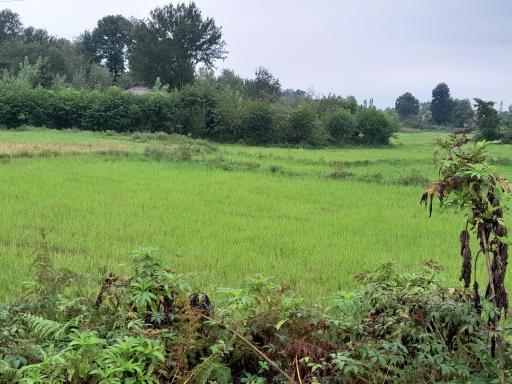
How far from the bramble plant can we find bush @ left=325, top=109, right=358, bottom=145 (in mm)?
25120

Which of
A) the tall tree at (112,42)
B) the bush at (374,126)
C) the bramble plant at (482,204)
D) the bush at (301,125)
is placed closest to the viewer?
the bramble plant at (482,204)

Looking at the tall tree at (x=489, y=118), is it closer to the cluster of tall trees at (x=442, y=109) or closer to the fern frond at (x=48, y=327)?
the cluster of tall trees at (x=442, y=109)

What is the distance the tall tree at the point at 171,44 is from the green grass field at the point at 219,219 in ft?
85.5

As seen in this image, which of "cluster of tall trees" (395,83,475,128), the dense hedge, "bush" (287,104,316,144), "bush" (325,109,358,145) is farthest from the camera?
"cluster of tall trees" (395,83,475,128)

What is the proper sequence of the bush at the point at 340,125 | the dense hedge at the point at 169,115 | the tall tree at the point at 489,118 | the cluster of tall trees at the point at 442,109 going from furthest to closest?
the cluster of tall trees at the point at 442,109, the tall tree at the point at 489,118, the bush at the point at 340,125, the dense hedge at the point at 169,115

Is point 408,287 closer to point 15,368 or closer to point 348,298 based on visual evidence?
point 348,298

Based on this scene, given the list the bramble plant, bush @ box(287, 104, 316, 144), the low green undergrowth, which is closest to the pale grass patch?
bush @ box(287, 104, 316, 144)

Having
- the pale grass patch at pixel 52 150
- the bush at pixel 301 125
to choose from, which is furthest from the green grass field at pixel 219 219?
the bush at pixel 301 125

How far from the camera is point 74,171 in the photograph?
38.2 feet

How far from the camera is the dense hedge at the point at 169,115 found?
2520cm

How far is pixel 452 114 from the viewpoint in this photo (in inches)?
2058

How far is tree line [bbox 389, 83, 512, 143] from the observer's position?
30250 mm

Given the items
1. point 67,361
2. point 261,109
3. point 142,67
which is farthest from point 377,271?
point 142,67

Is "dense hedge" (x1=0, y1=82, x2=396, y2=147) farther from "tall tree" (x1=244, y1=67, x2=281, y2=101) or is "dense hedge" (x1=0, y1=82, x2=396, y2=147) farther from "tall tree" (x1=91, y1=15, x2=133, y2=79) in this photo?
"tall tree" (x1=91, y1=15, x2=133, y2=79)
